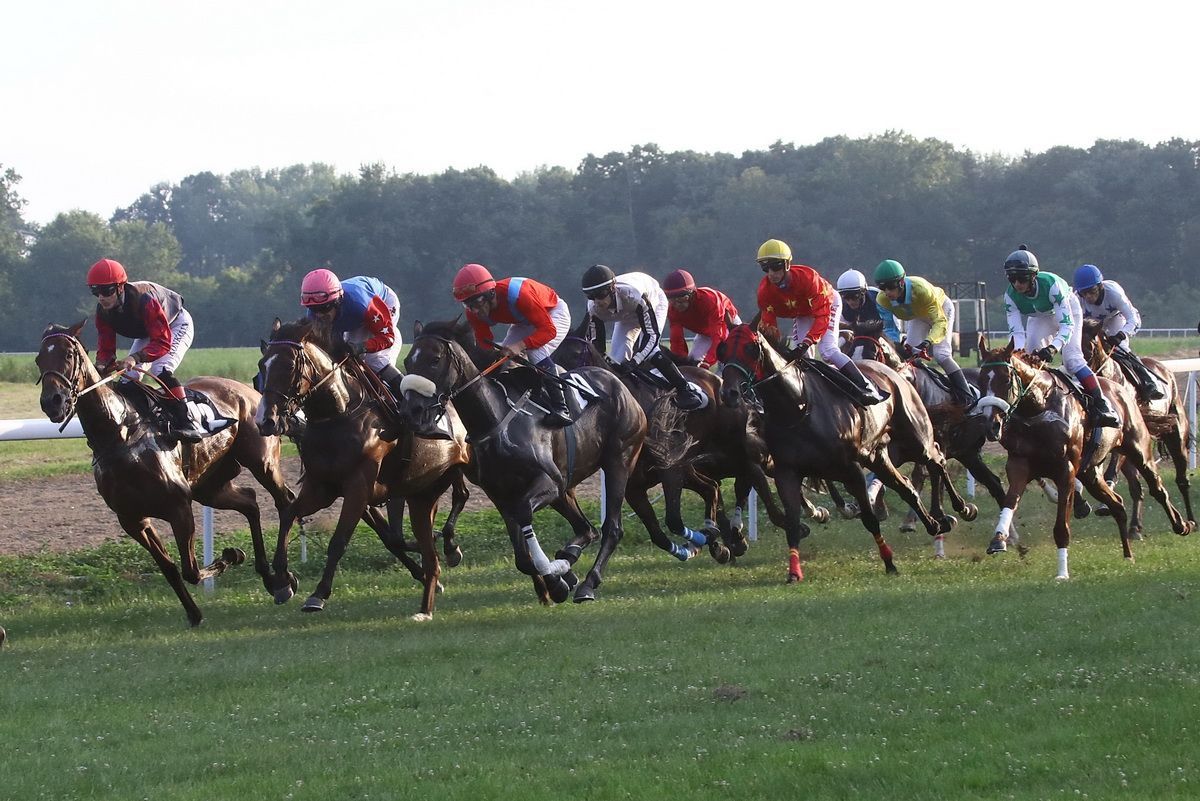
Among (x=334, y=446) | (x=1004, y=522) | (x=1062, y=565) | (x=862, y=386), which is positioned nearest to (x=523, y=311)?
(x=334, y=446)

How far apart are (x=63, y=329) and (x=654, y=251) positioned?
54471 millimetres

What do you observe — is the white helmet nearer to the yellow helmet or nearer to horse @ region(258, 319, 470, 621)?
the yellow helmet

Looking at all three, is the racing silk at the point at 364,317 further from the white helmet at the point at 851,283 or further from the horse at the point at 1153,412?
the horse at the point at 1153,412

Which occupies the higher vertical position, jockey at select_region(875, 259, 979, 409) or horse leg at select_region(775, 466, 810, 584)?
jockey at select_region(875, 259, 979, 409)

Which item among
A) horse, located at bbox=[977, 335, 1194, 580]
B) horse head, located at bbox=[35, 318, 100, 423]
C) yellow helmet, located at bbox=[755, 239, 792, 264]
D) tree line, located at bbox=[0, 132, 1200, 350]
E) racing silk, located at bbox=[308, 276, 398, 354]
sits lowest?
horse, located at bbox=[977, 335, 1194, 580]

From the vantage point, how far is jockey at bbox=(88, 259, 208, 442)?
1062 centimetres

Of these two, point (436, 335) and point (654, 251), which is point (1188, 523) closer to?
point (436, 335)

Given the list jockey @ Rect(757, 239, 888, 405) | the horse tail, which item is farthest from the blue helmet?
the horse tail

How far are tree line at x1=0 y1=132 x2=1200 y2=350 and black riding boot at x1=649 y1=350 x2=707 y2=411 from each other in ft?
149

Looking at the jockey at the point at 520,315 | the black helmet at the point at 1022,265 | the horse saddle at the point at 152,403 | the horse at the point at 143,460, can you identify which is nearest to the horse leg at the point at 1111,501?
the black helmet at the point at 1022,265

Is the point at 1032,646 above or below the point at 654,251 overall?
below

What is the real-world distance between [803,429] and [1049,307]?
2.59 meters

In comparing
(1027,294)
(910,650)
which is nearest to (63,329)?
(910,650)

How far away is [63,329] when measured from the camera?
32.3 ft
